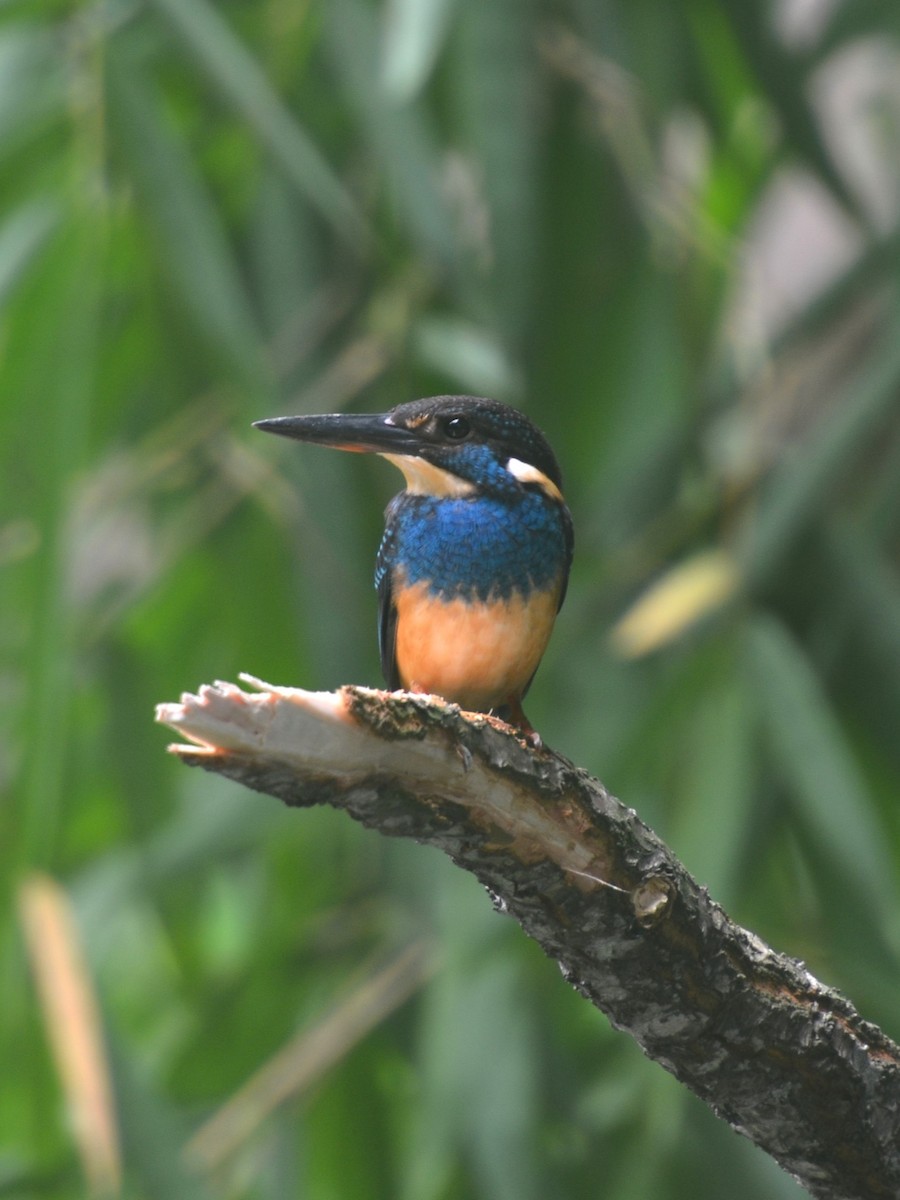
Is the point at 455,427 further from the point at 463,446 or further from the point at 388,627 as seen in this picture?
the point at 388,627

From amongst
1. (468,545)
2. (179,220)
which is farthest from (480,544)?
(179,220)

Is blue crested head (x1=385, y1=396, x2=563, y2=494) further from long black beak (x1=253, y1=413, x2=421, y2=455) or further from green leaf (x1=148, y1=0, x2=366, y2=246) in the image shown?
green leaf (x1=148, y1=0, x2=366, y2=246)

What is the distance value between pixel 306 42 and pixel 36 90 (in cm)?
78

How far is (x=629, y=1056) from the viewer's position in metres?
3.21

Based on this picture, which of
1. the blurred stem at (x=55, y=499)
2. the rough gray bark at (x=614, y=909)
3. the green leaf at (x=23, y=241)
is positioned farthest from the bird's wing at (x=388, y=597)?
the green leaf at (x=23, y=241)

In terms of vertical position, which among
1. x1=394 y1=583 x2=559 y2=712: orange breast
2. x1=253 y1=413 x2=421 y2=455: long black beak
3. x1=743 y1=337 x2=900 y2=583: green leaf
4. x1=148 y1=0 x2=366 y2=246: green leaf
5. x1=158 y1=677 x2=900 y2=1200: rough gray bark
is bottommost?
x1=158 y1=677 x2=900 y2=1200: rough gray bark

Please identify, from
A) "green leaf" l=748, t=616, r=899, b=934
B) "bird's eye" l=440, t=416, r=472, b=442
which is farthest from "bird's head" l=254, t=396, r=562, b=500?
"green leaf" l=748, t=616, r=899, b=934

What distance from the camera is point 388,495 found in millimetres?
3537

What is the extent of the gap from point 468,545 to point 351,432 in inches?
7.9

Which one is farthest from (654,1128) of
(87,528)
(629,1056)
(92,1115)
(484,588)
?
(87,528)

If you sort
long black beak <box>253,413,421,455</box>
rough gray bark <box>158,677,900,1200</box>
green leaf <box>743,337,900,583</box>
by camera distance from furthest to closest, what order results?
green leaf <box>743,337,900,583</box>
long black beak <box>253,413,421,455</box>
rough gray bark <box>158,677,900,1200</box>

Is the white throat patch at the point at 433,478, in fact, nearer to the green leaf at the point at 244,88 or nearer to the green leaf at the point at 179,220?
the green leaf at the point at 179,220

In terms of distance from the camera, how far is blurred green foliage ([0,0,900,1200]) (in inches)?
109

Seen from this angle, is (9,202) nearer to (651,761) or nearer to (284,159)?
(284,159)
